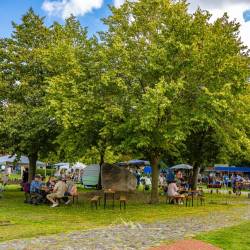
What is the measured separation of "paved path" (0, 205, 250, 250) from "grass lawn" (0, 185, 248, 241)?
93cm

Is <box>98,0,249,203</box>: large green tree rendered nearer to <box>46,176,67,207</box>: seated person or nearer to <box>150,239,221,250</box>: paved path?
<box>46,176,67,207</box>: seated person

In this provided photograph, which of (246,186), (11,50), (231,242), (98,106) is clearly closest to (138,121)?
(98,106)

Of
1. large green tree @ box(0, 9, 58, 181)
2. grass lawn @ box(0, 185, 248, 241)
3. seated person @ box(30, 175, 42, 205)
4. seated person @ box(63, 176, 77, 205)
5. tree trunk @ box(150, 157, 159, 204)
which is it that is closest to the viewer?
grass lawn @ box(0, 185, 248, 241)

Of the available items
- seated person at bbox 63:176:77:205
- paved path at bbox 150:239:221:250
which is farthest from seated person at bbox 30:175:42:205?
paved path at bbox 150:239:221:250

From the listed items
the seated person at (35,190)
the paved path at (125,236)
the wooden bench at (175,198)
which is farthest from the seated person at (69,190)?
the paved path at (125,236)

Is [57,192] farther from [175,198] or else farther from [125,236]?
[125,236]

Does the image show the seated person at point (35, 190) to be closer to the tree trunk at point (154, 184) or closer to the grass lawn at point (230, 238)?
the tree trunk at point (154, 184)

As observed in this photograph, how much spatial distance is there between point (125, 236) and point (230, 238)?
314cm

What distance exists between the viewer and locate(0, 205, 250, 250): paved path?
41.8ft

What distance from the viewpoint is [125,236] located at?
14.6 metres

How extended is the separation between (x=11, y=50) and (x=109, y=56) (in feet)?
32.2

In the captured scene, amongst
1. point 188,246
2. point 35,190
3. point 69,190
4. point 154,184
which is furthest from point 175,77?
point 188,246

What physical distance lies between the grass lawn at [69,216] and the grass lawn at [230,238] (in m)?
3.96

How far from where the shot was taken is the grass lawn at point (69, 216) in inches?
628
